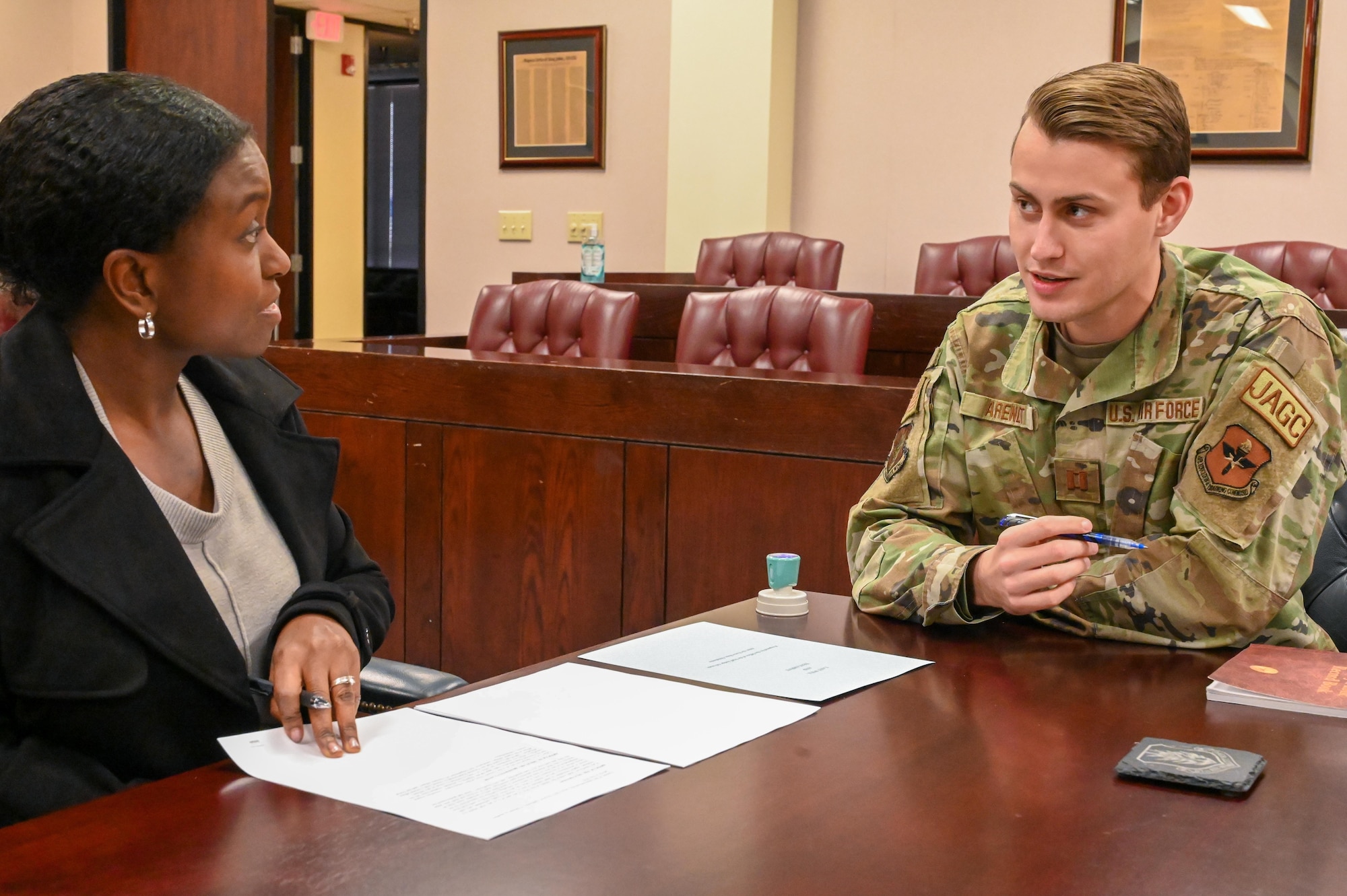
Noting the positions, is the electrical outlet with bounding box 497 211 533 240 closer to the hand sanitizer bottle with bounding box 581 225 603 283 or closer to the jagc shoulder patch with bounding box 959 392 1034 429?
the hand sanitizer bottle with bounding box 581 225 603 283

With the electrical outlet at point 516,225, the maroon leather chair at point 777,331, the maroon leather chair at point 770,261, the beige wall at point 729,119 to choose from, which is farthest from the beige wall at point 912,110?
the maroon leather chair at point 777,331

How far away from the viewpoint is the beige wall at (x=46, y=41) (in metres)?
7.38

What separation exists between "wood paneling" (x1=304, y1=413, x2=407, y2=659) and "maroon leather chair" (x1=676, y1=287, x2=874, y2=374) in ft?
2.42

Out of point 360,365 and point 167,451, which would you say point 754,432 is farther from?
point 167,451

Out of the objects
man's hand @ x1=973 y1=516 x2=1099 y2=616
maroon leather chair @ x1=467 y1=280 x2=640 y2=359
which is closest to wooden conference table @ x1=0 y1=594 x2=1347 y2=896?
man's hand @ x1=973 y1=516 x2=1099 y2=616

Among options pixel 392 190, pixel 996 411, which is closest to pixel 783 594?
pixel 996 411

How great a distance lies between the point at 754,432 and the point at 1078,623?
130 centimetres

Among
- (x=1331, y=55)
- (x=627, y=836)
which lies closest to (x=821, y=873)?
(x=627, y=836)

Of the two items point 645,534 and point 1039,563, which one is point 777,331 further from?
point 1039,563

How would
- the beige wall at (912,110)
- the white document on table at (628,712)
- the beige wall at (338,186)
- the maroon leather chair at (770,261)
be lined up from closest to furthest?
1. the white document on table at (628,712)
2. the maroon leather chair at (770,261)
3. the beige wall at (912,110)
4. the beige wall at (338,186)

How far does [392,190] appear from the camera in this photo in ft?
35.6

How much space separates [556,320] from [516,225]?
10.4ft

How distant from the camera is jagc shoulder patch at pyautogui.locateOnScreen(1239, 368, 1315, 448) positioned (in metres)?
1.38

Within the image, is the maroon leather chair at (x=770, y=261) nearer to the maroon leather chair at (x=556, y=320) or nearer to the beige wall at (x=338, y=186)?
the maroon leather chair at (x=556, y=320)
